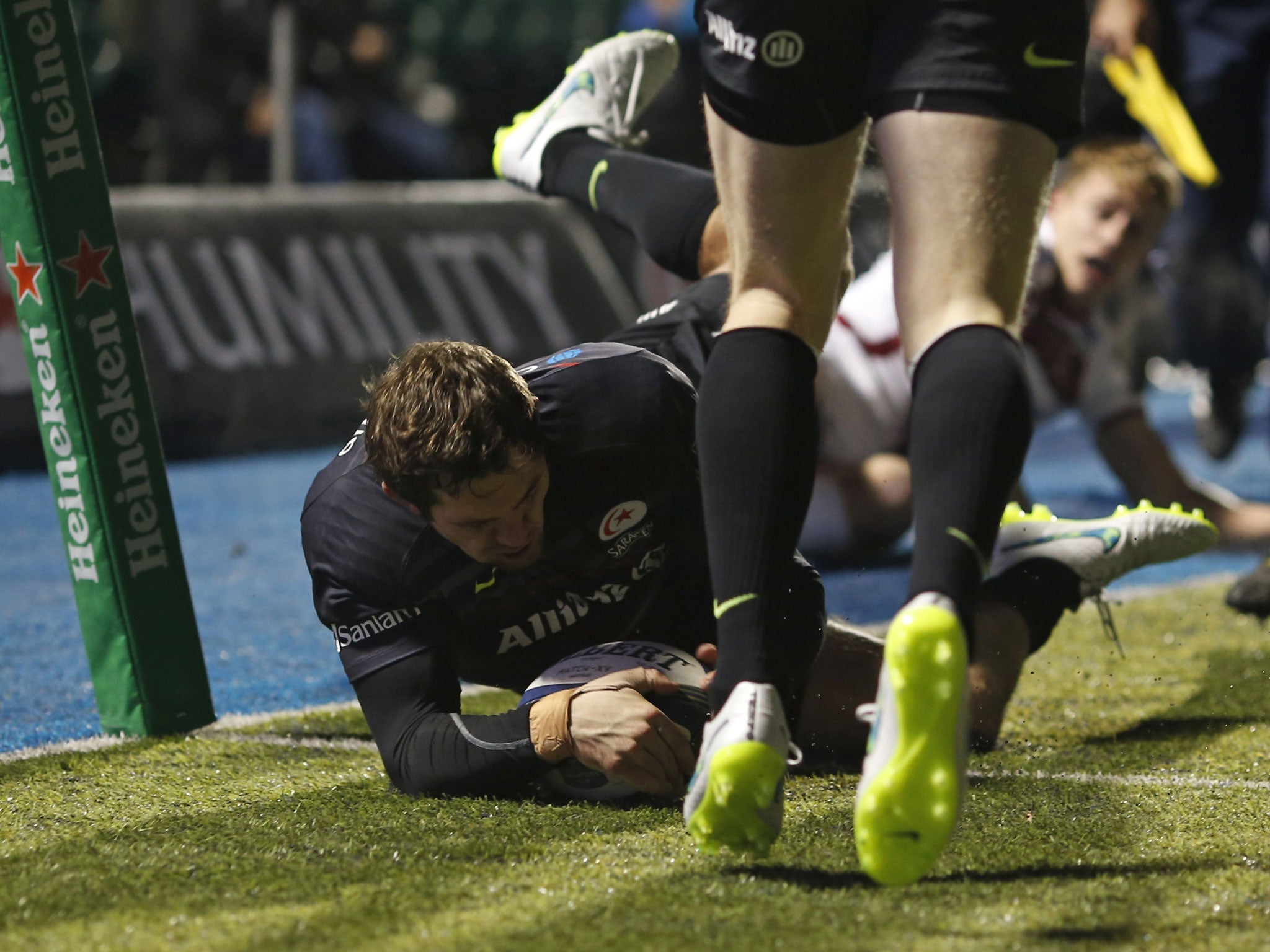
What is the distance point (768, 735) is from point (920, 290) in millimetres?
500

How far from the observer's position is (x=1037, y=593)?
2.75 metres

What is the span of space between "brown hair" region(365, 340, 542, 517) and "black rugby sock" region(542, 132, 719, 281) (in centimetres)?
103

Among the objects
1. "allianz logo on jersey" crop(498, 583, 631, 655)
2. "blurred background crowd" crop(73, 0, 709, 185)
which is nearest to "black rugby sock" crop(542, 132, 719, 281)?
"allianz logo on jersey" crop(498, 583, 631, 655)

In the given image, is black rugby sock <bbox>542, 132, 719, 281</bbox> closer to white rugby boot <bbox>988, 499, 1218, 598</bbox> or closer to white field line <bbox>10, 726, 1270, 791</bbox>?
white rugby boot <bbox>988, 499, 1218, 598</bbox>

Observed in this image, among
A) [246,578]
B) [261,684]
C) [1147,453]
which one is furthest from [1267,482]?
[261,684]

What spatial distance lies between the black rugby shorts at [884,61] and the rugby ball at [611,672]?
A: 2.76ft

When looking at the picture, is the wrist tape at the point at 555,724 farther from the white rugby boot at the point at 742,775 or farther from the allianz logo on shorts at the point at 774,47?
the allianz logo on shorts at the point at 774,47

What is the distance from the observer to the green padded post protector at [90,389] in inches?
102

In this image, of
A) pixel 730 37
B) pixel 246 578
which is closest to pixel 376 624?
pixel 730 37

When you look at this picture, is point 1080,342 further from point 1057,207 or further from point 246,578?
point 246,578

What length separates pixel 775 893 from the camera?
171cm

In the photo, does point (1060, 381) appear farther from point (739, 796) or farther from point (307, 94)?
point (307, 94)

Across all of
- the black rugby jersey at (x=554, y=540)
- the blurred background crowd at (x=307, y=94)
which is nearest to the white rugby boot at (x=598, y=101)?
the black rugby jersey at (x=554, y=540)

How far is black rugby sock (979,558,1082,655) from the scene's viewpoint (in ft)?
8.93
